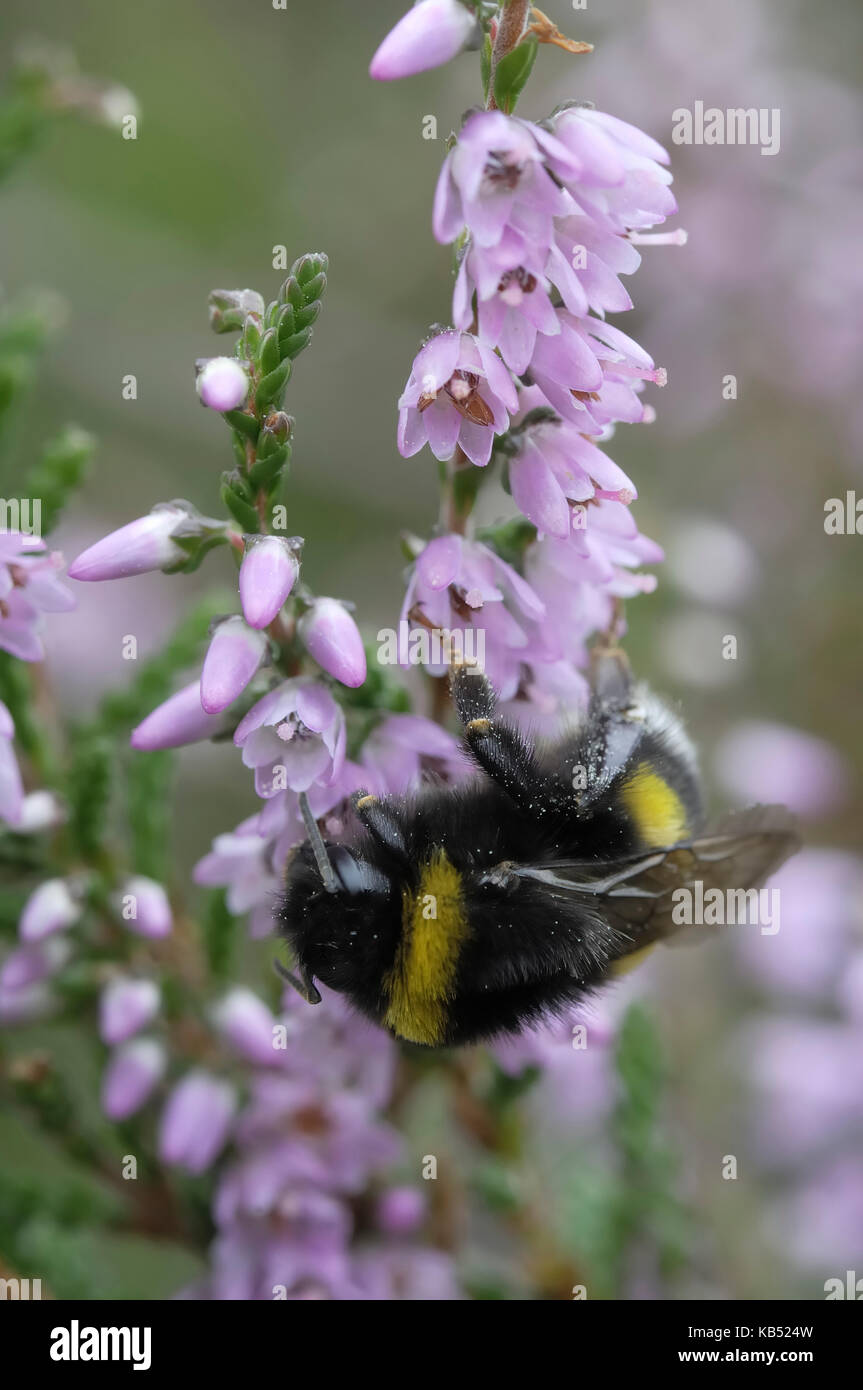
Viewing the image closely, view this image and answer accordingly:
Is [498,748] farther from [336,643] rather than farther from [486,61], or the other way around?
[486,61]

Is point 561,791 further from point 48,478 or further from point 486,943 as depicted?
point 48,478

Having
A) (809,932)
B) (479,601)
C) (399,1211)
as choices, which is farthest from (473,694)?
(809,932)

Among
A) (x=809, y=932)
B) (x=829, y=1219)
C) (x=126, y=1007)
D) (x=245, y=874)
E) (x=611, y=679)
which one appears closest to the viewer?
(x=245, y=874)

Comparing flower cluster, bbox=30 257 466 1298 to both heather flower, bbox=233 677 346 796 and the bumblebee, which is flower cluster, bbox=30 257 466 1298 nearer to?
heather flower, bbox=233 677 346 796

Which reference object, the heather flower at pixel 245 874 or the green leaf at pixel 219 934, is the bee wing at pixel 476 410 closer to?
the heather flower at pixel 245 874

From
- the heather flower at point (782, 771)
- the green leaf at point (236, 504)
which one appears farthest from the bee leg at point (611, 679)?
the heather flower at point (782, 771)

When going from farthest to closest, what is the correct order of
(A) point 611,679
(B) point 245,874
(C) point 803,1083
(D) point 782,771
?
(D) point 782,771, (C) point 803,1083, (A) point 611,679, (B) point 245,874
